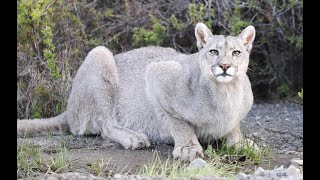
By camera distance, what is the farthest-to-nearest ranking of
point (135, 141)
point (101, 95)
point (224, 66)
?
point (101, 95)
point (135, 141)
point (224, 66)

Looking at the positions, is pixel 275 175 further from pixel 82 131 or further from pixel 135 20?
pixel 135 20

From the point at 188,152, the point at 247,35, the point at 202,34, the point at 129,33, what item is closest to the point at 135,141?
the point at 188,152

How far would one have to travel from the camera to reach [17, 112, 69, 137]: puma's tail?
25.8ft

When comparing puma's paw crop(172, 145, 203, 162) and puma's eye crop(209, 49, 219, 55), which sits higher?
puma's eye crop(209, 49, 219, 55)

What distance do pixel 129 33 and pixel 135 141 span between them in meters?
2.76

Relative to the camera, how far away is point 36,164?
6.11 m

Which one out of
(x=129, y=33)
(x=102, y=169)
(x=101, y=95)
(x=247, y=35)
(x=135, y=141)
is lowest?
(x=102, y=169)

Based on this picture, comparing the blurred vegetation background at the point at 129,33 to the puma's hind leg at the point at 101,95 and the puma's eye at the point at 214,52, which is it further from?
the puma's eye at the point at 214,52

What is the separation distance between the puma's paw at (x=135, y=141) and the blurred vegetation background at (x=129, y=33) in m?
1.61

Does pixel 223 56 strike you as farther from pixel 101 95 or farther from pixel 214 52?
pixel 101 95

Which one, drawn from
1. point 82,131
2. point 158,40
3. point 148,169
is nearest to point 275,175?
point 148,169

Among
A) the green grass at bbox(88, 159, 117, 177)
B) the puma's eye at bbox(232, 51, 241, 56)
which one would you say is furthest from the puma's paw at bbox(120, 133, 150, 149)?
the puma's eye at bbox(232, 51, 241, 56)

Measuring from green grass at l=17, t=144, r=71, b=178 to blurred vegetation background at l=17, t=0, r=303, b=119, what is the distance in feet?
7.21

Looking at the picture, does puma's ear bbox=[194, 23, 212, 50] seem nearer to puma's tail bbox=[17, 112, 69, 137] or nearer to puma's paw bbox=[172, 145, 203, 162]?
puma's paw bbox=[172, 145, 203, 162]
